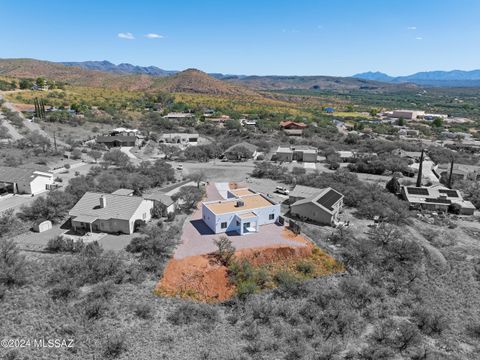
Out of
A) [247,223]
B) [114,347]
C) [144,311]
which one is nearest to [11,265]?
[144,311]

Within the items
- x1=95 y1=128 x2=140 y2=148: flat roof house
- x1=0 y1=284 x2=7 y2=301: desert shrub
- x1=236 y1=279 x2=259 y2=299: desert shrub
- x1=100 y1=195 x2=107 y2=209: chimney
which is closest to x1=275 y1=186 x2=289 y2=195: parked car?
x1=236 y1=279 x2=259 y2=299: desert shrub

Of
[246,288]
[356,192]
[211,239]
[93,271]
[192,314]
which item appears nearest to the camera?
[192,314]

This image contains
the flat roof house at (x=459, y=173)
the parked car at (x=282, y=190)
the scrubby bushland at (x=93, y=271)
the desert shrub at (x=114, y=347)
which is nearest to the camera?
the desert shrub at (x=114, y=347)

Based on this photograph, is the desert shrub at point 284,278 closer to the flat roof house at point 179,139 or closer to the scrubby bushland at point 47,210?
the scrubby bushland at point 47,210

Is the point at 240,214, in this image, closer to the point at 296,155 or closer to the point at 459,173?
the point at 296,155

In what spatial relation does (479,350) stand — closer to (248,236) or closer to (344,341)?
(344,341)

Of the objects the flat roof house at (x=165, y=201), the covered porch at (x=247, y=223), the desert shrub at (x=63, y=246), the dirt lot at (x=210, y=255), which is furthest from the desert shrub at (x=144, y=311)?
the flat roof house at (x=165, y=201)

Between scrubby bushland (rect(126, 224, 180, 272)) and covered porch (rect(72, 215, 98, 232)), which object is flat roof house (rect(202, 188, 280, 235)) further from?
covered porch (rect(72, 215, 98, 232))
